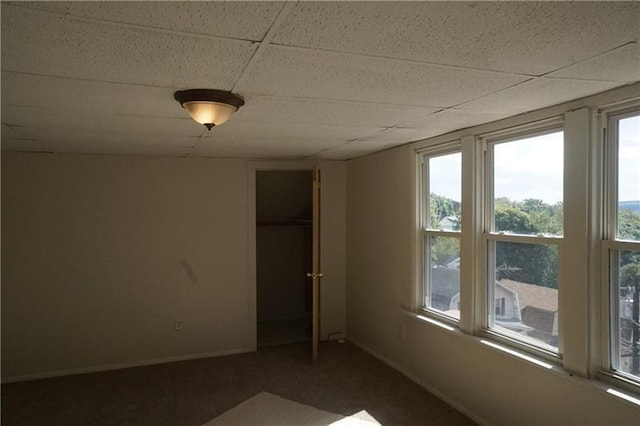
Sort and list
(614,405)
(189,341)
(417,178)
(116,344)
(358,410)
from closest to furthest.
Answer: (614,405)
(358,410)
(417,178)
(116,344)
(189,341)

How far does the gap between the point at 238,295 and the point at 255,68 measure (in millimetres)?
3472

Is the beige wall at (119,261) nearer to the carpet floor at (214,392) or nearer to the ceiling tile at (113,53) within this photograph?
the carpet floor at (214,392)

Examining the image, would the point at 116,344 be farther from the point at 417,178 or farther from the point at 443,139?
the point at 443,139

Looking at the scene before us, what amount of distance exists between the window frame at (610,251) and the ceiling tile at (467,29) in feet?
2.77

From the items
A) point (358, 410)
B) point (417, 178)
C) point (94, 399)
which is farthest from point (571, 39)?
point (94, 399)

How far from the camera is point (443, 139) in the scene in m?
3.40

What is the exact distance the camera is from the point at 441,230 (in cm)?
357

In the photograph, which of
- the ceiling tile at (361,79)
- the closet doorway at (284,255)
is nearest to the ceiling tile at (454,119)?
the ceiling tile at (361,79)

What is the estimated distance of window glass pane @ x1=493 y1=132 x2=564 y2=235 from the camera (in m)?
→ 2.54

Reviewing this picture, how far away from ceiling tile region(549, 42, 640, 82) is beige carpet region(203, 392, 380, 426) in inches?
105

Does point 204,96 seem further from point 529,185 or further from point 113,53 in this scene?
point 529,185

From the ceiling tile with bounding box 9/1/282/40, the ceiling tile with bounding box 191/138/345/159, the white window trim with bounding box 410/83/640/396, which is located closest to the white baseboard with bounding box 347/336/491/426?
the white window trim with bounding box 410/83/640/396

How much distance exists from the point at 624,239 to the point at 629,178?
328 millimetres

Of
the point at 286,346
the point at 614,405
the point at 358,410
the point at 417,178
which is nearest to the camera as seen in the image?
the point at 614,405
